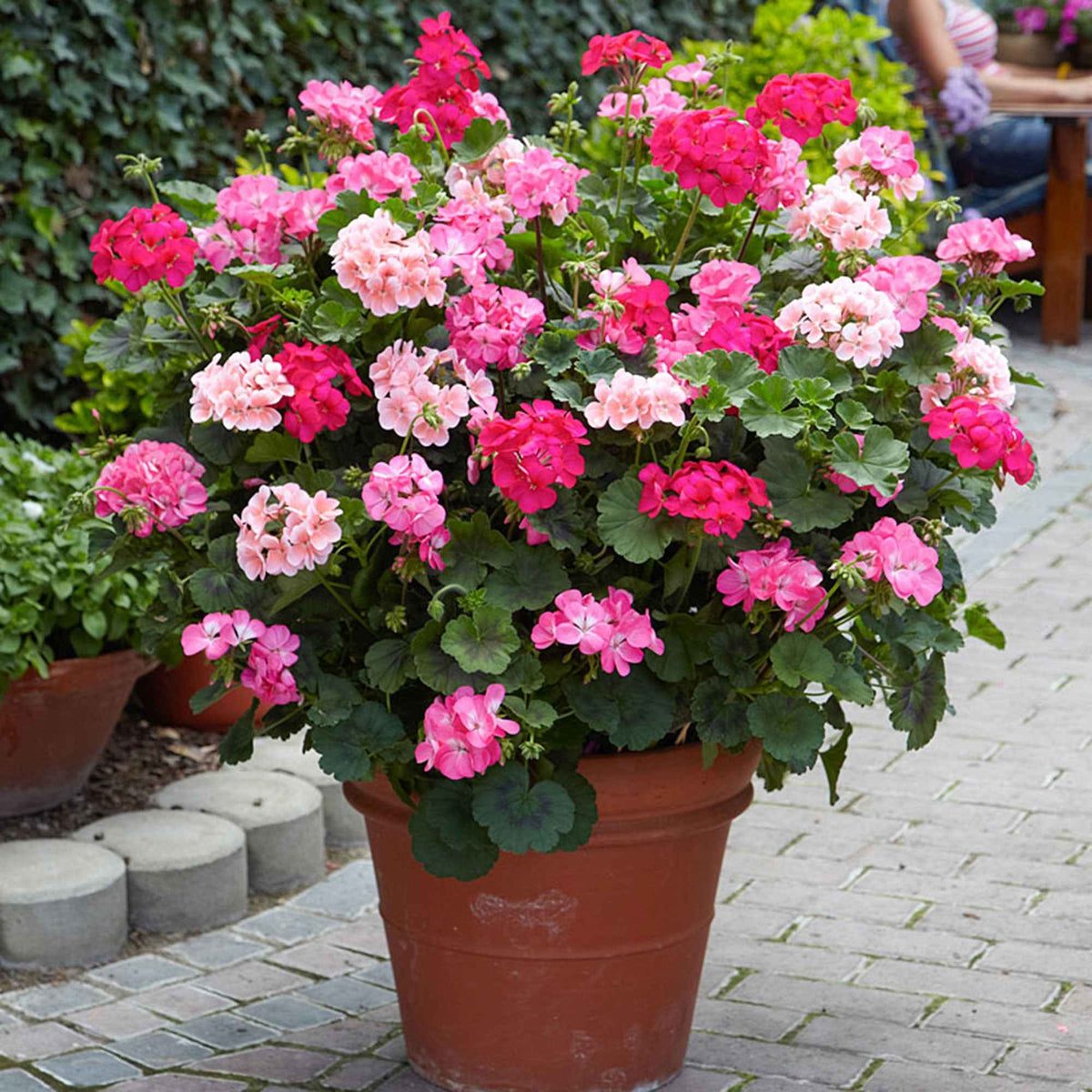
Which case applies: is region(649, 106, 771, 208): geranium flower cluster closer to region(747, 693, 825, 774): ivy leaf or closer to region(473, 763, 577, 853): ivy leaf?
region(747, 693, 825, 774): ivy leaf

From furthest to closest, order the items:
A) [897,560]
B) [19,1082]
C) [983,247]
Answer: [19,1082] → [983,247] → [897,560]

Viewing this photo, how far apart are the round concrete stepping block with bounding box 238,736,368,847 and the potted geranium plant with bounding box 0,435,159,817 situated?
0.34 m

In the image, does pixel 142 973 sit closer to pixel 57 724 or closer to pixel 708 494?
pixel 57 724

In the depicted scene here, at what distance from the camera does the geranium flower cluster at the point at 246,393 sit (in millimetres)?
2271

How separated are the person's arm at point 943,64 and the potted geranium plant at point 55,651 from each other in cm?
A: 527

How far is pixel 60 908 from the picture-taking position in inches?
124

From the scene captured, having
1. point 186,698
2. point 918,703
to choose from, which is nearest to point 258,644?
point 918,703

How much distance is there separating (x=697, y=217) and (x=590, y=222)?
0.78 ft

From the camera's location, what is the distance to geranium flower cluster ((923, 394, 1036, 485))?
7.54ft

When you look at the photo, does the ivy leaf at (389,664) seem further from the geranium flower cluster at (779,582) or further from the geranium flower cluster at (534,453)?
the geranium flower cluster at (779,582)

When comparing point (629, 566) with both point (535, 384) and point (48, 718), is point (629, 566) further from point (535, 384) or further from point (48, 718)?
point (48, 718)

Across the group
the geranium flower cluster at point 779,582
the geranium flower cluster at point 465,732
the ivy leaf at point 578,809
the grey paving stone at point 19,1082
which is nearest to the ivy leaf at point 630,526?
the geranium flower cluster at point 779,582

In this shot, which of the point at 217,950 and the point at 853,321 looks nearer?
the point at 853,321

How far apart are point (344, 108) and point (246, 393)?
64 cm
